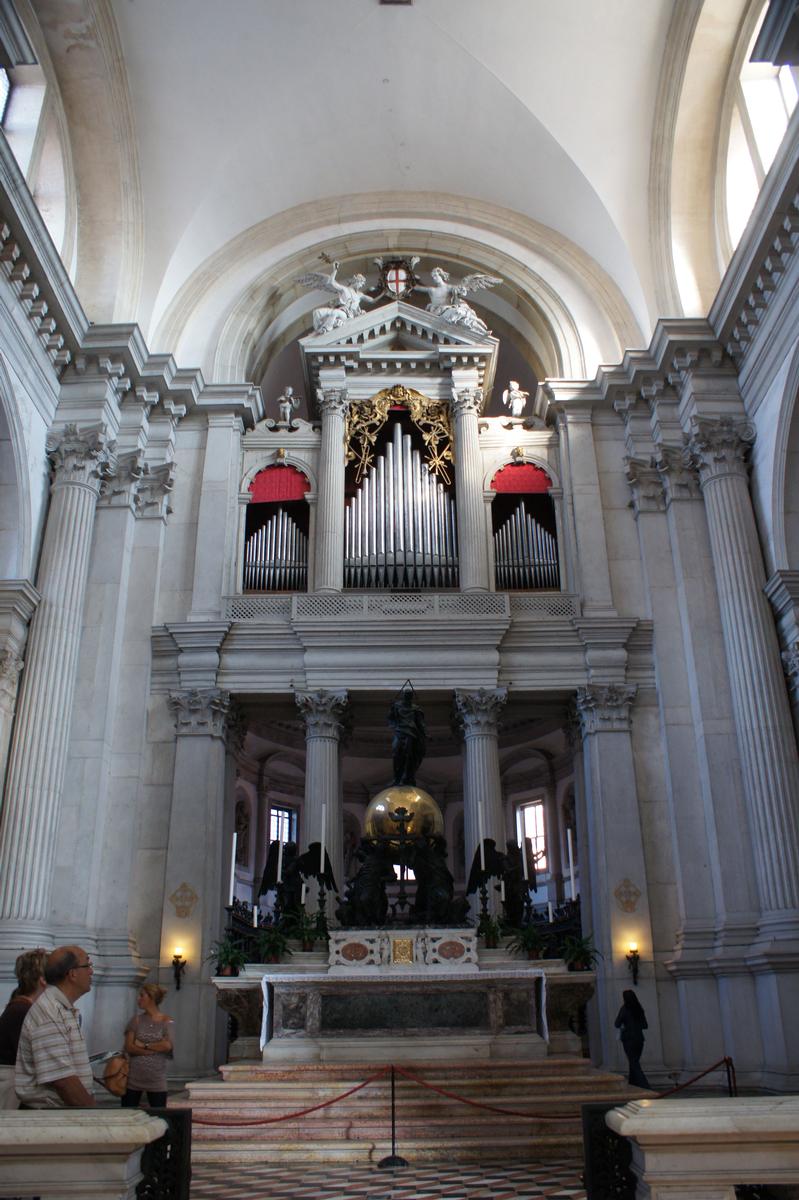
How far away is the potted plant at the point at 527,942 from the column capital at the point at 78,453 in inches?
373

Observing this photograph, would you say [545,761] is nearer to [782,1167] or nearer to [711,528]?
[711,528]

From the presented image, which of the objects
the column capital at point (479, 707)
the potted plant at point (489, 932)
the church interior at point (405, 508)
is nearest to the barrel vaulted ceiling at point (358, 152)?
the church interior at point (405, 508)

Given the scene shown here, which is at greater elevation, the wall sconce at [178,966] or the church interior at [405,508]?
the church interior at [405,508]

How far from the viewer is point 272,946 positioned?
13.0 metres

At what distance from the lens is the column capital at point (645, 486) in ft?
57.4

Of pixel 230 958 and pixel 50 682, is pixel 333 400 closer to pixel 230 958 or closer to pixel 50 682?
pixel 50 682

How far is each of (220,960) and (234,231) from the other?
45.9 ft

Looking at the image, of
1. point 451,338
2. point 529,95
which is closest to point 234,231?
point 451,338

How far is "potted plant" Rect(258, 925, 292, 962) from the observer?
13039mm

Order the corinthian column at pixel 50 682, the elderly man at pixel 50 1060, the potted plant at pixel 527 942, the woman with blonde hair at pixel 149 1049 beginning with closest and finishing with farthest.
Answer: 1. the elderly man at pixel 50 1060
2. the woman with blonde hair at pixel 149 1049
3. the potted plant at pixel 527 942
4. the corinthian column at pixel 50 682

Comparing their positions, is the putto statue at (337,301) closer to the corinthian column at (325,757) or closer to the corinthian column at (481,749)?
the corinthian column at (325,757)

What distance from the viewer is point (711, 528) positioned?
15.9 m

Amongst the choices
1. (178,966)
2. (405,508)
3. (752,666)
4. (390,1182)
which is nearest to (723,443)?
(752,666)

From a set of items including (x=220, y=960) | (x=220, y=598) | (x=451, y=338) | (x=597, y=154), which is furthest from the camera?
(x=451, y=338)
